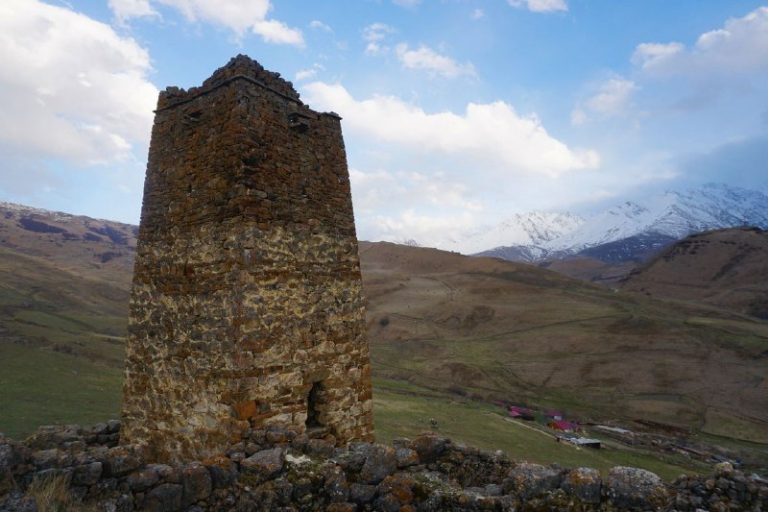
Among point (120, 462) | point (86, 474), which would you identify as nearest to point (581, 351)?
point (120, 462)

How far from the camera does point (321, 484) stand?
17.1ft

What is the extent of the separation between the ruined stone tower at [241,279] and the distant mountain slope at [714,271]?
66597mm

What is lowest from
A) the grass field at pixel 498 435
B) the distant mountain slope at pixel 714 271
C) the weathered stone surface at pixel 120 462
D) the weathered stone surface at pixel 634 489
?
the grass field at pixel 498 435

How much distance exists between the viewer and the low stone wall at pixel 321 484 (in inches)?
176

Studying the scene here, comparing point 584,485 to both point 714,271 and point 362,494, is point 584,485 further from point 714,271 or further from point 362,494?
point 714,271

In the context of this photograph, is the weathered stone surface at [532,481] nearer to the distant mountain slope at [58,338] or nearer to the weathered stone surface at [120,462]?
the weathered stone surface at [120,462]

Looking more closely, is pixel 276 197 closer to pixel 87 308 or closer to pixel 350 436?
pixel 350 436

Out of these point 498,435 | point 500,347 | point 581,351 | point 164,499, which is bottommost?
point 498,435

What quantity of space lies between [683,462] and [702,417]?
382 inches

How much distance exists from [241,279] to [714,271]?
267ft

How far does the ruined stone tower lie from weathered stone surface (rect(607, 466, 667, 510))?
12.4 feet

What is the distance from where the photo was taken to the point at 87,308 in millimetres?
47500

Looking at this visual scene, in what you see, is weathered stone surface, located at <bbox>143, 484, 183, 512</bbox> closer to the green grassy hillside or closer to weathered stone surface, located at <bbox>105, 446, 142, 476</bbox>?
weathered stone surface, located at <bbox>105, 446, 142, 476</bbox>

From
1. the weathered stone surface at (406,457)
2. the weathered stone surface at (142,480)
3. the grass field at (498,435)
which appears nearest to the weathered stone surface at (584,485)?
the weathered stone surface at (406,457)
